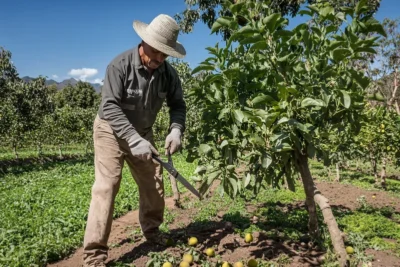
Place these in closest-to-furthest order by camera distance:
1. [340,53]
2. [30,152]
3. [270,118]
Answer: [340,53]
[270,118]
[30,152]

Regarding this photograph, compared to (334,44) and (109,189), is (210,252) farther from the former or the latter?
(334,44)

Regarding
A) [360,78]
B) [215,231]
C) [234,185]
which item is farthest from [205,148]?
[215,231]

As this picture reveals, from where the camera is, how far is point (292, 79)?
90.9 inches

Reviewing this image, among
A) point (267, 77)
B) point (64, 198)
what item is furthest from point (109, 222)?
point (64, 198)

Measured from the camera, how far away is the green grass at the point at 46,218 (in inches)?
148

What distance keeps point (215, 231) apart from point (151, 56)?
7.00 ft

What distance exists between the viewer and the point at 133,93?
3.19 metres

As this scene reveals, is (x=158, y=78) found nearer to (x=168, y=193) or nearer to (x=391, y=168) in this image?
(x=168, y=193)

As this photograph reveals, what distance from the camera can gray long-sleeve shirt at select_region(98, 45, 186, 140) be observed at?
9.95 feet

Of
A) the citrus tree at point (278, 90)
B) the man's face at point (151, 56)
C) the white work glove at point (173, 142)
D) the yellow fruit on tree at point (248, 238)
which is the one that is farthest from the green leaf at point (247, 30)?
the yellow fruit on tree at point (248, 238)

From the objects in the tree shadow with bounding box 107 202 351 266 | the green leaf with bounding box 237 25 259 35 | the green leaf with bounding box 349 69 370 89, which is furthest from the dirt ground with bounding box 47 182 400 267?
the green leaf with bounding box 237 25 259 35

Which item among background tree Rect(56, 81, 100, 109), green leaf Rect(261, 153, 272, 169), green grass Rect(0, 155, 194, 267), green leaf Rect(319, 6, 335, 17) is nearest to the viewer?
green leaf Rect(319, 6, 335, 17)

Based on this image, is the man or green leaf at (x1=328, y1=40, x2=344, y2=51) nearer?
green leaf at (x1=328, y1=40, x2=344, y2=51)

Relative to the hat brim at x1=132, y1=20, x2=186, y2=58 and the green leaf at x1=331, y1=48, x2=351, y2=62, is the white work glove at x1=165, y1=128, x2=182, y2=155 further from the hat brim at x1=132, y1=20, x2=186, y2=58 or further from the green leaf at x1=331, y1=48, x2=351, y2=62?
the green leaf at x1=331, y1=48, x2=351, y2=62
